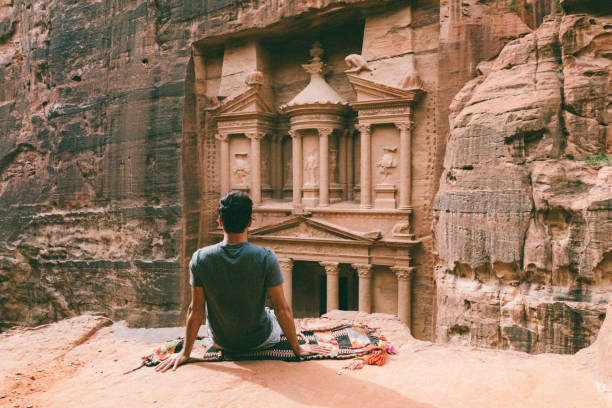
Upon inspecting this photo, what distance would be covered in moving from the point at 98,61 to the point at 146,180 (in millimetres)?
4935

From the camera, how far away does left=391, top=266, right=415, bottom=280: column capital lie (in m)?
11.3

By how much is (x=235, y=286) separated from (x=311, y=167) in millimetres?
10003

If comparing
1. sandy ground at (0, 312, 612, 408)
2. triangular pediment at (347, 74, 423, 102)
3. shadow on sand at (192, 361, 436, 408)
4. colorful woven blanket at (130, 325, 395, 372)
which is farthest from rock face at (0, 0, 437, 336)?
shadow on sand at (192, 361, 436, 408)

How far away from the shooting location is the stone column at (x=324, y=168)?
12695 millimetres

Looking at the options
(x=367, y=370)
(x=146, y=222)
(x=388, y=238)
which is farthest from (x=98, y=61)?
(x=367, y=370)

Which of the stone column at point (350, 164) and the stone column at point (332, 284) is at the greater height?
the stone column at point (350, 164)

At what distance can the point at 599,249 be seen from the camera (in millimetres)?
6266

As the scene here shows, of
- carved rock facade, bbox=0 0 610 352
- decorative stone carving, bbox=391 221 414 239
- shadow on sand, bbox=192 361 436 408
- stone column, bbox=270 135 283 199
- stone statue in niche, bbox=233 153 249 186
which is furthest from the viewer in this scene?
stone column, bbox=270 135 283 199

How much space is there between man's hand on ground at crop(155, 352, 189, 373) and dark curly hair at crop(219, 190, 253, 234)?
45.7 inches

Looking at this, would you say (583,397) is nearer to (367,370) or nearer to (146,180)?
(367,370)

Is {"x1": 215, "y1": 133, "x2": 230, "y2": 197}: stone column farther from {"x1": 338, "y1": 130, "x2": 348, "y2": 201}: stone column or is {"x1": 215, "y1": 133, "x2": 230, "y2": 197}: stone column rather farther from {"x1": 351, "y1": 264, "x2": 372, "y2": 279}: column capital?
{"x1": 351, "y1": 264, "x2": 372, "y2": 279}: column capital

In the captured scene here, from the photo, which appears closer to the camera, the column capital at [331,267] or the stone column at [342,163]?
the column capital at [331,267]

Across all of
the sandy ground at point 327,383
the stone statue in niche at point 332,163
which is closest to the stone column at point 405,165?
the stone statue in niche at point 332,163

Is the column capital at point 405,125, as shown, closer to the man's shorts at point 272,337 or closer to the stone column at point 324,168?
the stone column at point 324,168
